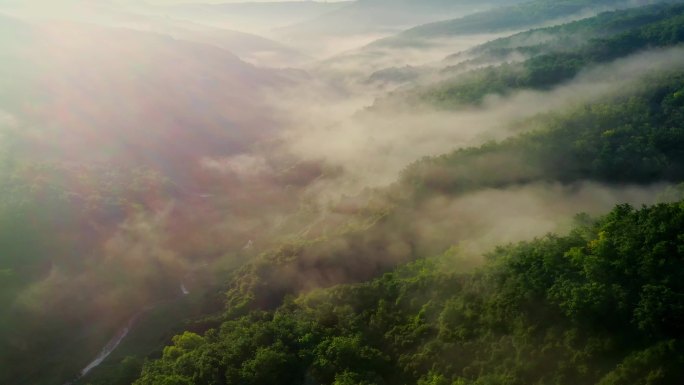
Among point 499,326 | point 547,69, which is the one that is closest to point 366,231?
point 499,326

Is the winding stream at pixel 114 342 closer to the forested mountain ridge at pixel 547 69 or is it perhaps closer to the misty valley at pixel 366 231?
the misty valley at pixel 366 231

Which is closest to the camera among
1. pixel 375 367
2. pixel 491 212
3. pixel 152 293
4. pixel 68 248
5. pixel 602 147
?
pixel 375 367

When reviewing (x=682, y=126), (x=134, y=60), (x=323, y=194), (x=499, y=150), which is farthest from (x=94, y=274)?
(x=134, y=60)

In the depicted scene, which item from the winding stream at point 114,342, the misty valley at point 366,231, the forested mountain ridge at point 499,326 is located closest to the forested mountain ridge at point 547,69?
the misty valley at point 366,231

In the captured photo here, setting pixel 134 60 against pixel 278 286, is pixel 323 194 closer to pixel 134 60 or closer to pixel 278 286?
pixel 278 286

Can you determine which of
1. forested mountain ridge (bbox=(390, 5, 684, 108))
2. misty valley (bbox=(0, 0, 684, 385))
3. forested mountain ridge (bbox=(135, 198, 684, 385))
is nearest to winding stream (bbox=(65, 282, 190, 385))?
misty valley (bbox=(0, 0, 684, 385))

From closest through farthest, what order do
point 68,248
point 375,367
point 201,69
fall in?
point 375,367, point 68,248, point 201,69

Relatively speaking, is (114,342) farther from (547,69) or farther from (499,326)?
(547,69)

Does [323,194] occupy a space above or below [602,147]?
below

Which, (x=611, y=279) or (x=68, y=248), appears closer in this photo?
(x=611, y=279)

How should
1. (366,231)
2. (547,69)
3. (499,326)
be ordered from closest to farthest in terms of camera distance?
(499,326) < (366,231) < (547,69)
